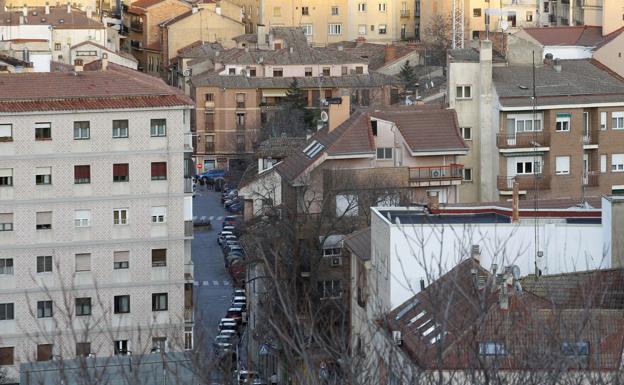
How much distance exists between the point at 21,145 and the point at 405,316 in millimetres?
13025

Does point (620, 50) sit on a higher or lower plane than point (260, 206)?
higher

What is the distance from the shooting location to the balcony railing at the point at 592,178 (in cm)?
4219

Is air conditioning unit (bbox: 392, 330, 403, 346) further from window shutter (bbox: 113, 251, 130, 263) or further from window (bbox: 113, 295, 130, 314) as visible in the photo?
window shutter (bbox: 113, 251, 130, 263)

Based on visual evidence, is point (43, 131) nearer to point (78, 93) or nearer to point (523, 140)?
point (78, 93)

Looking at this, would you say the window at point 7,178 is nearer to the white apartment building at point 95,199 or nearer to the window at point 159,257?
the white apartment building at point 95,199

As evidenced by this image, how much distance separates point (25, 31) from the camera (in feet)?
249

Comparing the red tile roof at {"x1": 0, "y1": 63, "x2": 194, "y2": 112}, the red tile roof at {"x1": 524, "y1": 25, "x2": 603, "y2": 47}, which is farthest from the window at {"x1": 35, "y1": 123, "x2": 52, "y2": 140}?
the red tile roof at {"x1": 524, "y1": 25, "x2": 603, "y2": 47}

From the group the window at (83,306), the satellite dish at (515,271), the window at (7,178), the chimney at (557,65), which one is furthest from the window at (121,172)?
the satellite dish at (515,271)

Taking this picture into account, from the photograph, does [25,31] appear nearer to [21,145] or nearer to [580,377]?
[21,145]

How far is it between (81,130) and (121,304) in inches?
106

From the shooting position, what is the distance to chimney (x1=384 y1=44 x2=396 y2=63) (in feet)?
252

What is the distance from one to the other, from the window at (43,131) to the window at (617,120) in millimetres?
11765

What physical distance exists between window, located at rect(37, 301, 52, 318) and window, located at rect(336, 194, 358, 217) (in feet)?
17.5

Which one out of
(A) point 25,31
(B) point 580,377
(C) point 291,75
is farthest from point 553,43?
(B) point 580,377
